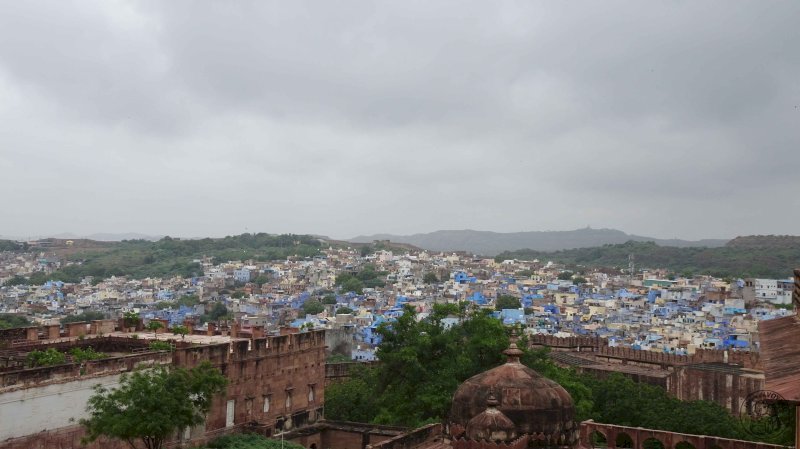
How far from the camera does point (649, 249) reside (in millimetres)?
179000

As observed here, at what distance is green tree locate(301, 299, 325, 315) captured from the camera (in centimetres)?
8097

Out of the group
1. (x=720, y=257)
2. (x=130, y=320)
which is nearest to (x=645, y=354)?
(x=130, y=320)

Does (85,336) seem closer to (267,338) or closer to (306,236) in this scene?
(267,338)

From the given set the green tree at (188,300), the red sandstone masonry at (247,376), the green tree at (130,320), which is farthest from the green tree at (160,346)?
Result: the green tree at (188,300)

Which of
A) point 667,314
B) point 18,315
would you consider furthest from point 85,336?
point 667,314

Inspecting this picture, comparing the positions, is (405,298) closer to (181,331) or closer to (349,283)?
(349,283)

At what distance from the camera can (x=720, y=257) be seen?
497 feet

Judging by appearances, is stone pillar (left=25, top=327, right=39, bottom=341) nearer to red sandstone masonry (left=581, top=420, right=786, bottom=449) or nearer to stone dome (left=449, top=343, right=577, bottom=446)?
stone dome (left=449, top=343, right=577, bottom=446)

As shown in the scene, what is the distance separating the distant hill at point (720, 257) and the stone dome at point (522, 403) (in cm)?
10890

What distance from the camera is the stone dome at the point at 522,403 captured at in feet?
47.2

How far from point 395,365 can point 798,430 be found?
1795 centimetres

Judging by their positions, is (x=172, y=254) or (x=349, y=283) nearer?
(x=349, y=283)

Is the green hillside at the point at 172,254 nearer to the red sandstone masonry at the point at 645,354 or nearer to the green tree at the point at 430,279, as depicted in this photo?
the green tree at the point at 430,279

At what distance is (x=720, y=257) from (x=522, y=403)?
14960cm
